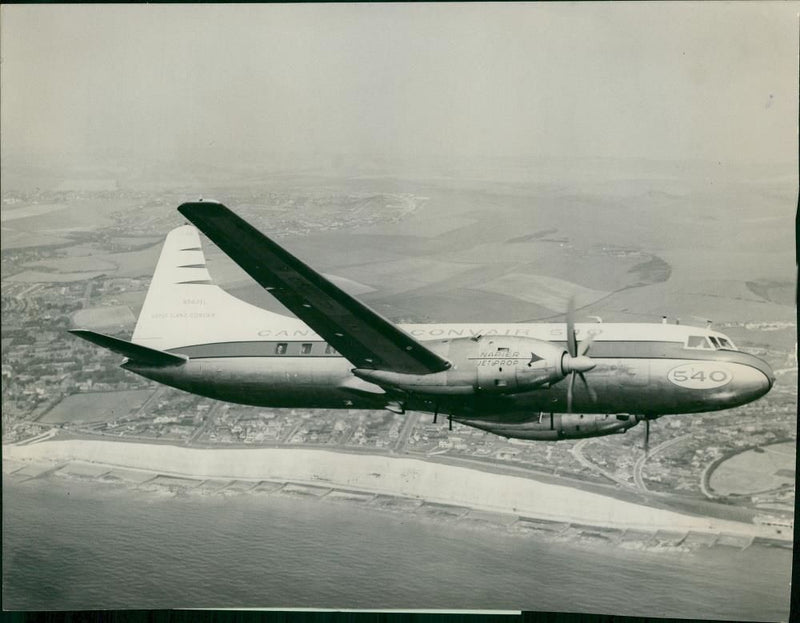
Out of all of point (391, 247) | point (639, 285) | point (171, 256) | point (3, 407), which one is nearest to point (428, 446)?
point (391, 247)

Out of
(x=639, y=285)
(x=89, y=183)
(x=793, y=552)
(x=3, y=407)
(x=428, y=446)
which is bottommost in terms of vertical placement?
(x=793, y=552)

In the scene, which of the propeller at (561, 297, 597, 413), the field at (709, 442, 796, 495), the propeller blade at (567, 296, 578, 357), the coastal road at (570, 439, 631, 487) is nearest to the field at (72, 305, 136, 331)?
the propeller at (561, 297, 597, 413)

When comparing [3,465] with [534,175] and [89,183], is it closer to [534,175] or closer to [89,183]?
[89,183]

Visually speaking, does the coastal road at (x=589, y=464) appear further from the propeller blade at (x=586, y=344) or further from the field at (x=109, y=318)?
the field at (x=109, y=318)

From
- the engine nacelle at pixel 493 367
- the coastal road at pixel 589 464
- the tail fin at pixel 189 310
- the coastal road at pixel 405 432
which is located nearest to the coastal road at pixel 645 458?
the coastal road at pixel 589 464

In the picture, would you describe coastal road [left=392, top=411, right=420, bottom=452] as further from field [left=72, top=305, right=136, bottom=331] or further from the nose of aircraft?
the nose of aircraft

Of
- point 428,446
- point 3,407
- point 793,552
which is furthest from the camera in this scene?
point 428,446
